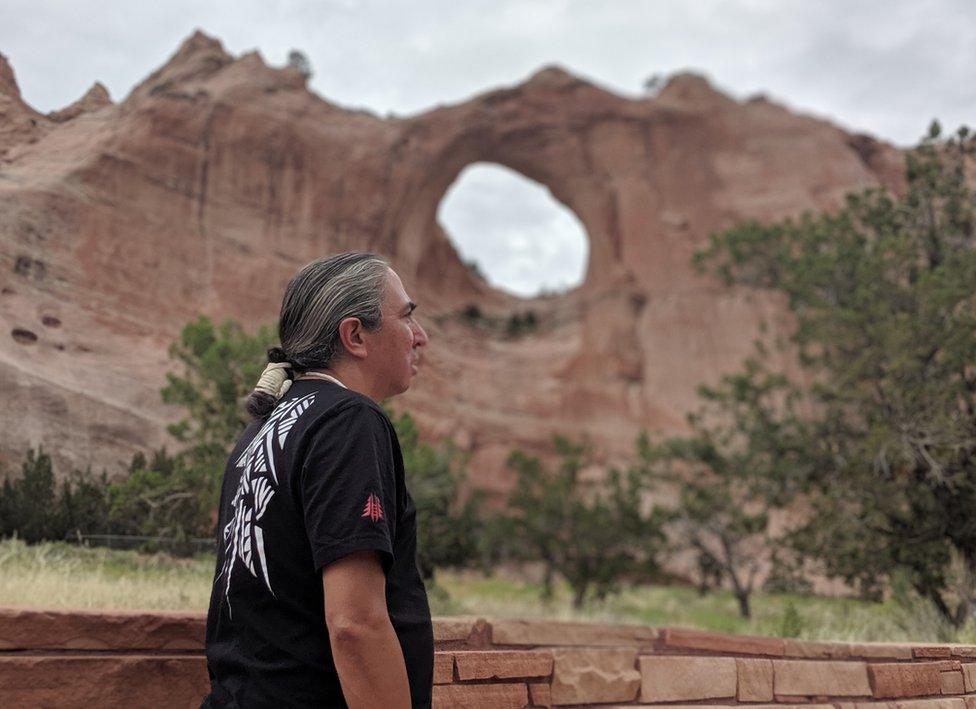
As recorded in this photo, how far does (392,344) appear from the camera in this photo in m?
2.14

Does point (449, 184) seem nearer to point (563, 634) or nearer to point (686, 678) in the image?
point (563, 634)

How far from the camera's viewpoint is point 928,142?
534 inches

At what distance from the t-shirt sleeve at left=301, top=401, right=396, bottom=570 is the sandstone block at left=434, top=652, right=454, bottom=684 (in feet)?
5.04

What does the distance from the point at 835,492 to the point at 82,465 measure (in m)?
9.46

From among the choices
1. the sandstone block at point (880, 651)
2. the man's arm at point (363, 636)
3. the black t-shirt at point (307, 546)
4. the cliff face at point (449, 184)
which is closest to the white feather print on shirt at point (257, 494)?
the black t-shirt at point (307, 546)

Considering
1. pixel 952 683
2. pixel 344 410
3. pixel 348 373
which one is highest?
pixel 348 373

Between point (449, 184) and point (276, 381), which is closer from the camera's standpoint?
point (276, 381)

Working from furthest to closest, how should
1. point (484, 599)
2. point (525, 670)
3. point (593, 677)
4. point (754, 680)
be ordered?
point (484, 599) < point (754, 680) < point (593, 677) < point (525, 670)

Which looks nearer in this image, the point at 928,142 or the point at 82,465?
the point at 82,465

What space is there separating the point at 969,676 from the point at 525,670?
9.73ft

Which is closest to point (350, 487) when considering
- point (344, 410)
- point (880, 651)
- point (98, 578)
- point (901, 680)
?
point (344, 410)

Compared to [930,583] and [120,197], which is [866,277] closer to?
[930,583]

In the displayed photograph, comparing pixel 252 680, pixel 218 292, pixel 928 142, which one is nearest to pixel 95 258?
pixel 218 292

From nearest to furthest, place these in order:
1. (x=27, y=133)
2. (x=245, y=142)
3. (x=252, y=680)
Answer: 1. (x=252, y=680)
2. (x=27, y=133)
3. (x=245, y=142)
